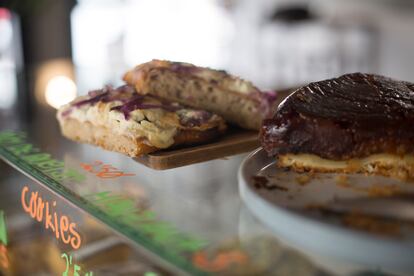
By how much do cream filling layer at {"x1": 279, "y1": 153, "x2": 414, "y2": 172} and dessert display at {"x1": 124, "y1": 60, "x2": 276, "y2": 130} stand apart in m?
0.35

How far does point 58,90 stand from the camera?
6.07 feet

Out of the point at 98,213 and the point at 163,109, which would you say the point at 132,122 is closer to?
A: the point at 163,109

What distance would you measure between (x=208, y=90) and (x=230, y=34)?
217 inches

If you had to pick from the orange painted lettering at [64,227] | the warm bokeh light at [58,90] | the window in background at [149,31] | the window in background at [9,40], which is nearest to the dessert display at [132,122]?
the orange painted lettering at [64,227]

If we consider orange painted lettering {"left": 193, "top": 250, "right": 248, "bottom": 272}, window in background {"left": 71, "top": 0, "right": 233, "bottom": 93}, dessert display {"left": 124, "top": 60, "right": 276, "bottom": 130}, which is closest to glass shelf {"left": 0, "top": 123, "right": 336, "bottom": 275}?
orange painted lettering {"left": 193, "top": 250, "right": 248, "bottom": 272}

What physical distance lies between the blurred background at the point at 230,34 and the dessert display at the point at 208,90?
85.4 inches

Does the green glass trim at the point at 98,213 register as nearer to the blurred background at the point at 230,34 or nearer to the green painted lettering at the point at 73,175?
the green painted lettering at the point at 73,175

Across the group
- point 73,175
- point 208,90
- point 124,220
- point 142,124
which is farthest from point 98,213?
point 208,90

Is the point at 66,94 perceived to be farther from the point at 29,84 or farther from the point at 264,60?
the point at 264,60

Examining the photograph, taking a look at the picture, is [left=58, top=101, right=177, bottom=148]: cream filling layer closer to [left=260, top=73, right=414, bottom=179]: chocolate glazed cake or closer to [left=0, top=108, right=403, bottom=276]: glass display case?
[left=0, top=108, right=403, bottom=276]: glass display case

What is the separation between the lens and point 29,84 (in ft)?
6.73

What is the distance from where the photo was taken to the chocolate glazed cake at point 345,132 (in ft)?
3.29

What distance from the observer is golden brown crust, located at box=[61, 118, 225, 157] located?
1.17m

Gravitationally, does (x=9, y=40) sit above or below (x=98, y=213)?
above
